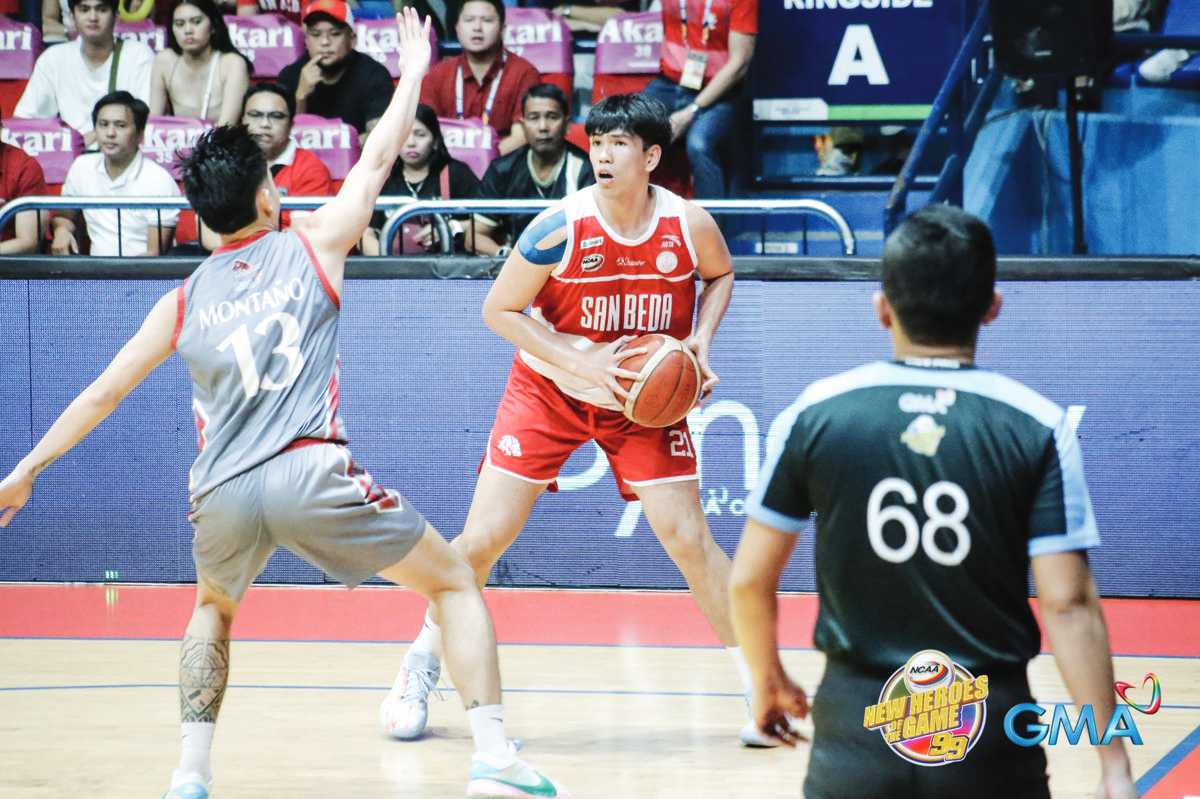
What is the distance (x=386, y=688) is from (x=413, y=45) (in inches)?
99.6

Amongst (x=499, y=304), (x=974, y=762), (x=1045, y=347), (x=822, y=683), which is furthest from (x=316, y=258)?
(x=1045, y=347)

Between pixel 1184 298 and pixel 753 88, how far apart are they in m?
3.57

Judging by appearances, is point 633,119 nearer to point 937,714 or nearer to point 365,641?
point 365,641

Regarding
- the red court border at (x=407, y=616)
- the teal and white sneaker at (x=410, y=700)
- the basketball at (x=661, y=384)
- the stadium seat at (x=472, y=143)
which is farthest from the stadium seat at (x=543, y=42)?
the teal and white sneaker at (x=410, y=700)

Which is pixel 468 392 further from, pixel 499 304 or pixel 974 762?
pixel 974 762

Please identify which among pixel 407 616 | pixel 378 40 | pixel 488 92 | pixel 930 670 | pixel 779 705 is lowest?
pixel 407 616

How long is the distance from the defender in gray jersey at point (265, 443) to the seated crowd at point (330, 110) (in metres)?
3.50

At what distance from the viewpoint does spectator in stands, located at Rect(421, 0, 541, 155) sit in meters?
9.34

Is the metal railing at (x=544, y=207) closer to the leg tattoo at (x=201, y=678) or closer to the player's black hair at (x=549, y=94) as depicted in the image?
the player's black hair at (x=549, y=94)

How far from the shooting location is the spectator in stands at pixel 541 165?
838 centimetres

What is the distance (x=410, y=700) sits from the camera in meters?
5.24

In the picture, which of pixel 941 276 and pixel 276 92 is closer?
pixel 941 276

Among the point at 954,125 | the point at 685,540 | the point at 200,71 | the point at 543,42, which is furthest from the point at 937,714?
the point at 200,71

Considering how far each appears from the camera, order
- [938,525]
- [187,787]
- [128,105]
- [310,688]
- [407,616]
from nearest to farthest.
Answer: [938,525]
[187,787]
[310,688]
[407,616]
[128,105]
